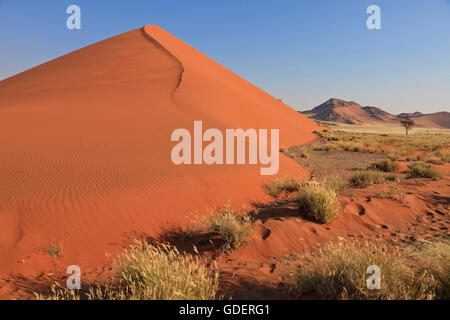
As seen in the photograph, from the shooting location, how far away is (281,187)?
7453 millimetres

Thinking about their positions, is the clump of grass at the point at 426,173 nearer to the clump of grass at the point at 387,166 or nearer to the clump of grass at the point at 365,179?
the clump of grass at the point at 387,166

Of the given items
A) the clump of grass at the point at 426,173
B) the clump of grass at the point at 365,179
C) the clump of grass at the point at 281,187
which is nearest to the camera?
the clump of grass at the point at 281,187

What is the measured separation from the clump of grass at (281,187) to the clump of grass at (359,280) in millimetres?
4540

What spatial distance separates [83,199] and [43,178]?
1.58 meters

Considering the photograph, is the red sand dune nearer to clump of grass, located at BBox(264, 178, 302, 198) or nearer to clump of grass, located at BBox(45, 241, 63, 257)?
clump of grass, located at BBox(45, 241, 63, 257)

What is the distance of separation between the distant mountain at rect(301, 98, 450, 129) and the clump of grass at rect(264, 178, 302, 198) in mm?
109135

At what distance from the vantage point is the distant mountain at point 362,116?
364 feet

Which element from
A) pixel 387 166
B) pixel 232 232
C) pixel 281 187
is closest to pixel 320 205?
pixel 232 232

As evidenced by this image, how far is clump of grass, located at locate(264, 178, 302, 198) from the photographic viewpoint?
7.26m

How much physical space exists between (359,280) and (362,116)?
14221 centimetres

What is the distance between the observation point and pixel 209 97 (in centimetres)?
1916

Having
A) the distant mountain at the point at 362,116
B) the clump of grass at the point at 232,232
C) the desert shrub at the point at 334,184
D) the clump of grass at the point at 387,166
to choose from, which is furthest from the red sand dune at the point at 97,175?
the distant mountain at the point at 362,116

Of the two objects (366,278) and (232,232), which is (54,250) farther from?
(366,278)
